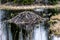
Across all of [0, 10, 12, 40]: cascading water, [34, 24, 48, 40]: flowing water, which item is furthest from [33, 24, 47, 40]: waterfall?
[0, 10, 12, 40]: cascading water

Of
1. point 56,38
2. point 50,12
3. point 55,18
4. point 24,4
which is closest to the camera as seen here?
point 56,38

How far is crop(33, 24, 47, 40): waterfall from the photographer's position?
7.54 meters

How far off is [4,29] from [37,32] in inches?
48.9

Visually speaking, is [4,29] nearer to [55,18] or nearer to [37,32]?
[37,32]

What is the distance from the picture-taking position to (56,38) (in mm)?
7324

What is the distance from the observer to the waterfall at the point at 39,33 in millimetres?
7545

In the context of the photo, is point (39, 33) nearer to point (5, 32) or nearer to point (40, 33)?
point (40, 33)

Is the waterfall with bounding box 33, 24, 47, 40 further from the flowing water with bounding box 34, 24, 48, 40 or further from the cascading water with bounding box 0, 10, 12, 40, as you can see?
the cascading water with bounding box 0, 10, 12, 40

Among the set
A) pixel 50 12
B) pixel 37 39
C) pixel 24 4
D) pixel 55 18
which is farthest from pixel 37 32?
pixel 24 4

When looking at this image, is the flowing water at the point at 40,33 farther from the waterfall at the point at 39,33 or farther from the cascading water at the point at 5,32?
the cascading water at the point at 5,32

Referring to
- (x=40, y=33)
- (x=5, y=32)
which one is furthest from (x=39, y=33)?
(x=5, y=32)

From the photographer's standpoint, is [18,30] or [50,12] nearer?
[18,30]

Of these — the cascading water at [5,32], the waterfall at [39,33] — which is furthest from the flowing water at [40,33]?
the cascading water at [5,32]

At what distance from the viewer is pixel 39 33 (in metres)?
7.75
